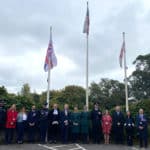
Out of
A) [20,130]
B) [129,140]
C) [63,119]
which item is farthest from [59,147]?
[129,140]

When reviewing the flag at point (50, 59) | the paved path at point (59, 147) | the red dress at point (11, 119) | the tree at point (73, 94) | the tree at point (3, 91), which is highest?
the tree at point (73, 94)

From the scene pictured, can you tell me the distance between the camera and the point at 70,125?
57.8 feet

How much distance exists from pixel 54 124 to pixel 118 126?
9.81 feet

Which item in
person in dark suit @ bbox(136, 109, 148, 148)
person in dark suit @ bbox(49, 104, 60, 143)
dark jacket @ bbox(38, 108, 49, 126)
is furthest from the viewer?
person in dark suit @ bbox(49, 104, 60, 143)

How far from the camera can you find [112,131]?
18016mm

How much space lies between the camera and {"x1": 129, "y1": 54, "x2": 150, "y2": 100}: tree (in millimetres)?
67562

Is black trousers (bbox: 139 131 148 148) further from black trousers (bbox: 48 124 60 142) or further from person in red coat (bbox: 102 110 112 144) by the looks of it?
black trousers (bbox: 48 124 60 142)

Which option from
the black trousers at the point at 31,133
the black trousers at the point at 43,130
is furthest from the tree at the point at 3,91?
the black trousers at the point at 43,130

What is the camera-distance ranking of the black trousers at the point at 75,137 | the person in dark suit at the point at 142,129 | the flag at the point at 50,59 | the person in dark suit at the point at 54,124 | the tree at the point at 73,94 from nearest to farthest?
the person in dark suit at the point at 142,129, the person in dark suit at the point at 54,124, the black trousers at the point at 75,137, the flag at the point at 50,59, the tree at the point at 73,94

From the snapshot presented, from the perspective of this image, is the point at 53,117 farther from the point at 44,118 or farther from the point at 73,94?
the point at 73,94

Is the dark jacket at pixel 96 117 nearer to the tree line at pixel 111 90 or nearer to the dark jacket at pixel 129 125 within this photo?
the dark jacket at pixel 129 125

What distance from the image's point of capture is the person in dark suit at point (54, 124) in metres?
17.4

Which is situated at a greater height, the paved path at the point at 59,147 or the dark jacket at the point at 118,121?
the dark jacket at the point at 118,121

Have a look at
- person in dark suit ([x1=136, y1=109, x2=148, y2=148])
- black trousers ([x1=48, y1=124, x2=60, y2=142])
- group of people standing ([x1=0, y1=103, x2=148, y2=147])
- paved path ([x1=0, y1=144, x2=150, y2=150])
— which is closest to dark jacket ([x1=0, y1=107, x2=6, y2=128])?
group of people standing ([x1=0, y1=103, x2=148, y2=147])
